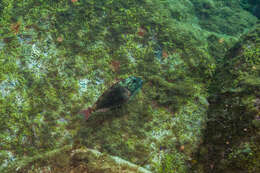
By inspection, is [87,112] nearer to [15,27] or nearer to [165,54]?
[165,54]

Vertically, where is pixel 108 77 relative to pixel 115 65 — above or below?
below

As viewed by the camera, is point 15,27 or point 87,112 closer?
point 87,112

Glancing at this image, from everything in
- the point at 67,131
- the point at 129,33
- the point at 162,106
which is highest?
the point at 129,33

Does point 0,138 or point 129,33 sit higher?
point 129,33

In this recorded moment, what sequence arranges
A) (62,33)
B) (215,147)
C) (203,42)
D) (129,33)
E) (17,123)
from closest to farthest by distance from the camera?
(215,147)
(17,123)
(62,33)
(129,33)
(203,42)

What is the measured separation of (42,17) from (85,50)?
1655mm

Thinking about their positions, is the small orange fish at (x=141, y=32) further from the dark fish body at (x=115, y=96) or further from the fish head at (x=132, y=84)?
the dark fish body at (x=115, y=96)

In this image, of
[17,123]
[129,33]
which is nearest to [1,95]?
[17,123]

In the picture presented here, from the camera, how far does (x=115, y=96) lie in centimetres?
436

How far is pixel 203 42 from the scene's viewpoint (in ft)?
19.5

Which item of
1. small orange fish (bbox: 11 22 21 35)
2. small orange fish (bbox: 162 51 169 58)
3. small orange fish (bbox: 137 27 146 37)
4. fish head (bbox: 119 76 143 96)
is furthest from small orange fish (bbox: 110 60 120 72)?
Answer: small orange fish (bbox: 11 22 21 35)

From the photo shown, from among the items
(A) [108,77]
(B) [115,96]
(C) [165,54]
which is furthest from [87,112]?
(C) [165,54]

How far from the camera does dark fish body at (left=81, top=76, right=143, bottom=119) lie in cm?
436

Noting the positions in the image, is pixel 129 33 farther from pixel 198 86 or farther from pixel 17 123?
pixel 17 123
